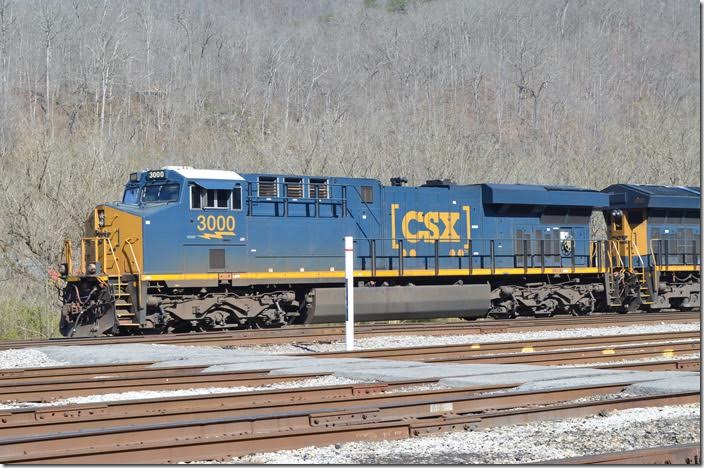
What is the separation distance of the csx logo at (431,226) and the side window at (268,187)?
3.11 m

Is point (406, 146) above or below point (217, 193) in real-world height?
above

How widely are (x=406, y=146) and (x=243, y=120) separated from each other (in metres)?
24.5

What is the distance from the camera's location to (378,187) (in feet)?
73.9

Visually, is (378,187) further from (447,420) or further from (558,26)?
(558,26)

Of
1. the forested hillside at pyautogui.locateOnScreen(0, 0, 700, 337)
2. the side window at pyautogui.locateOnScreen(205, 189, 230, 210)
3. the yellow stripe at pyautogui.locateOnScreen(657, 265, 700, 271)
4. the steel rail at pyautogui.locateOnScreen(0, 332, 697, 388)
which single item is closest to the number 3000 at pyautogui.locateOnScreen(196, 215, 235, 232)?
the side window at pyautogui.locateOnScreen(205, 189, 230, 210)

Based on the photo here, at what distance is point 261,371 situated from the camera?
1234cm

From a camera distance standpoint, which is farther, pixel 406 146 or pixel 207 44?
pixel 207 44

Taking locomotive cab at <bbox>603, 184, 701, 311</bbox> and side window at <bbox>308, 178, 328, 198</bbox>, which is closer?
side window at <bbox>308, 178, 328, 198</bbox>

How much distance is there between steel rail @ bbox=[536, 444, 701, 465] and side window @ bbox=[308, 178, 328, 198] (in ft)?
47.7

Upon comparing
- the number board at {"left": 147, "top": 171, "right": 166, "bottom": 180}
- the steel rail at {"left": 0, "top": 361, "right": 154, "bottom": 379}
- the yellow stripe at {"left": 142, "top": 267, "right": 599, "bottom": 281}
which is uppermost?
the number board at {"left": 147, "top": 171, "right": 166, "bottom": 180}

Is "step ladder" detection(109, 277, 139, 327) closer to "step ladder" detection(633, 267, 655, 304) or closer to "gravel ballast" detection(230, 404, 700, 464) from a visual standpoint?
"gravel ballast" detection(230, 404, 700, 464)

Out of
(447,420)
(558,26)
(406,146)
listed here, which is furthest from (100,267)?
(558,26)

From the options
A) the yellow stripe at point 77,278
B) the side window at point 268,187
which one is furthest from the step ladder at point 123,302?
the side window at point 268,187

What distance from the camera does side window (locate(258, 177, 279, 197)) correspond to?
20.6 m
